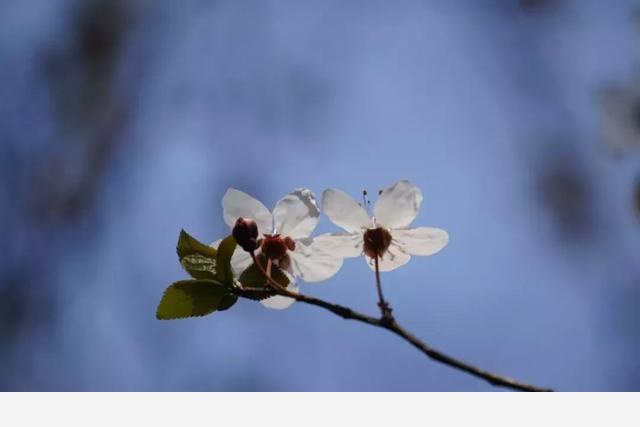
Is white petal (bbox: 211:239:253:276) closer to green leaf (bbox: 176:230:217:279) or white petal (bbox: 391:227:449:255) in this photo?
green leaf (bbox: 176:230:217:279)

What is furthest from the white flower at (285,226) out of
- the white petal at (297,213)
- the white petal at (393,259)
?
the white petal at (393,259)

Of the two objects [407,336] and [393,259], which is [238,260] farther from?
[407,336]

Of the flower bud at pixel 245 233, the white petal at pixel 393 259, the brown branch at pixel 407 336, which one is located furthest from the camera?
the white petal at pixel 393 259

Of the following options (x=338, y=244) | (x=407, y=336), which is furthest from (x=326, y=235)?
(x=407, y=336)

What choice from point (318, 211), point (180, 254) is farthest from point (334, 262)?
point (180, 254)

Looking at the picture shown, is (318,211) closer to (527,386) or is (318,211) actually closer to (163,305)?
(163,305)

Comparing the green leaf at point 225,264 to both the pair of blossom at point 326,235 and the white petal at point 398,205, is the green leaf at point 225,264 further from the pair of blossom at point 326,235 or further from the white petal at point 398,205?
the white petal at point 398,205

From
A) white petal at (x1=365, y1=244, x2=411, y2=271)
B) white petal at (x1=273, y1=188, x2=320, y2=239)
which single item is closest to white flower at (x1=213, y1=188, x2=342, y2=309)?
white petal at (x1=273, y1=188, x2=320, y2=239)
